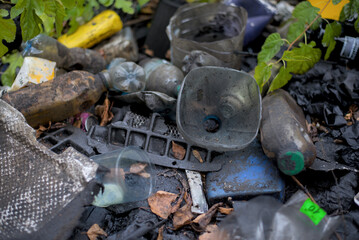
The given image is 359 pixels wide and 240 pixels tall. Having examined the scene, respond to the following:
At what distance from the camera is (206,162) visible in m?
2.10

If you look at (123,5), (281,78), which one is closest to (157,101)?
(281,78)

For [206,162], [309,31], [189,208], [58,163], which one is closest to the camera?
[58,163]

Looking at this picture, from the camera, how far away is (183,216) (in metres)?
1.87

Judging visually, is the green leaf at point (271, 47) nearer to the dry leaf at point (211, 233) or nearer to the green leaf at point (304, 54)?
the green leaf at point (304, 54)

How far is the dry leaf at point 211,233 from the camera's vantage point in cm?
176

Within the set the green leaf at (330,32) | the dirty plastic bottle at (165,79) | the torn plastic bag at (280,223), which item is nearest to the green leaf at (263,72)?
the green leaf at (330,32)

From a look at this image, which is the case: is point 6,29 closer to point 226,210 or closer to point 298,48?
point 226,210

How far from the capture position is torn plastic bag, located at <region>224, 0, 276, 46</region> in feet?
9.84

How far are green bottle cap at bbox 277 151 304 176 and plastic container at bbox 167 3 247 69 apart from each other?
1110mm

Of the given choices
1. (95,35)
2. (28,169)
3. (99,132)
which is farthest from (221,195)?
(95,35)

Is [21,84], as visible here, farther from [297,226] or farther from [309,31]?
[309,31]

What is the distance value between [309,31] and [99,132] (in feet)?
6.53

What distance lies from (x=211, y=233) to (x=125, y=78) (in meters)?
1.43

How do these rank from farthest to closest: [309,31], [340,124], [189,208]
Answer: [309,31] → [340,124] → [189,208]
